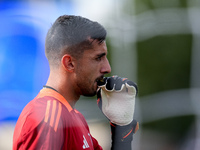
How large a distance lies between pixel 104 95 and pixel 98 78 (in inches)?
7.4

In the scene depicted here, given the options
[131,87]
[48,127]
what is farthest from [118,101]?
[48,127]

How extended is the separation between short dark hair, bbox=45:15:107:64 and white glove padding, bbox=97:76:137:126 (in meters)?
0.20

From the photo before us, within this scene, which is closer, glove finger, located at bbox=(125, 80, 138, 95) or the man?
the man

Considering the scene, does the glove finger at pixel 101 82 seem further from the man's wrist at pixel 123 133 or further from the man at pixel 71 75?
the man's wrist at pixel 123 133

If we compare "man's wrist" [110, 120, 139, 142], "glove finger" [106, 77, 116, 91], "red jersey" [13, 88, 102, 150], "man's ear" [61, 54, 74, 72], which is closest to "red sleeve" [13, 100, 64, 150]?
"red jersey" [13, 88, 102, 150]

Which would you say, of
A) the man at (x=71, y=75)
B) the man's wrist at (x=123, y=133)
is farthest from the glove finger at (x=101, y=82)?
the man's wrist at (x=123, y=133)

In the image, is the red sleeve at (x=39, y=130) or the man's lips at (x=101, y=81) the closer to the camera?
the red sleeve at (x=39, y=130)

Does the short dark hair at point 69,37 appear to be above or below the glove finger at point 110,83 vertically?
above

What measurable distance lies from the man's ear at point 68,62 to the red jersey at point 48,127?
99 millimetres

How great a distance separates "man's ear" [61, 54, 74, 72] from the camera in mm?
988

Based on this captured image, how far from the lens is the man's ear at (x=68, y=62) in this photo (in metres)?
0.99

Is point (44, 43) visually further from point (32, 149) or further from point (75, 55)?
point (32, 149)

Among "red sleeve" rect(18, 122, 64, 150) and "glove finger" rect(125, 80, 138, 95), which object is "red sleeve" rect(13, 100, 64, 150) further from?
"glove finger" rect(125, 80, 138, 95)

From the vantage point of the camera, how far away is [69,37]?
39.6 inches
